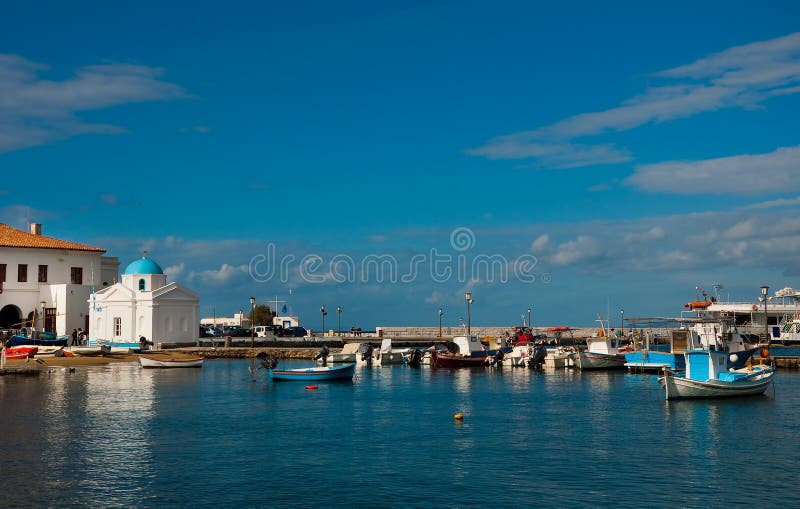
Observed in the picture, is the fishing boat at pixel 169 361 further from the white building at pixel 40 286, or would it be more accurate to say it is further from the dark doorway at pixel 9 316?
the dark doorway at pixel 9 316

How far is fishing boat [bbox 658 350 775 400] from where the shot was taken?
40531 mm

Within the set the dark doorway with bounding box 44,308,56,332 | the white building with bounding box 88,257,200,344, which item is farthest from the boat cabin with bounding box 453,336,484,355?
the dark doorway with bounding box 44,308,56,332

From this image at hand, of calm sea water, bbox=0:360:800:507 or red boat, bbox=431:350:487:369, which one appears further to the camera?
red boat, bbox=431:350:487:369

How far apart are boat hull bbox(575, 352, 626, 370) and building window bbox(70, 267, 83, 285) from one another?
55.7 m

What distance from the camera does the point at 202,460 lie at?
1042 inches

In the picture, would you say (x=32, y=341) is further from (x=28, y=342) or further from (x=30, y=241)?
(x=30, y=241)

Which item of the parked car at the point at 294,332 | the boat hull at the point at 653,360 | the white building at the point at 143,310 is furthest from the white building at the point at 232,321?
the boat hull at the point at 653,360

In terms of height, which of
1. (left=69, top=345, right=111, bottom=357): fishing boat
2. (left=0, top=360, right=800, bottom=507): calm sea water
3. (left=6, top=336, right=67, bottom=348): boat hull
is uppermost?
(left=6, top=336, right=67, bottom=348): boat hull

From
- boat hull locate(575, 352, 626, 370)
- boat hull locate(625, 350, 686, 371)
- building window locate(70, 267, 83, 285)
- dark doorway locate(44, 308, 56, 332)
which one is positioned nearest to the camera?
boat hull locate(625, 350, 686, 371)

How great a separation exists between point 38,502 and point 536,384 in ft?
123

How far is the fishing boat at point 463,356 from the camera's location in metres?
70.1

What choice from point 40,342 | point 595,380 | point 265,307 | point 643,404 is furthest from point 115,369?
point 265,307

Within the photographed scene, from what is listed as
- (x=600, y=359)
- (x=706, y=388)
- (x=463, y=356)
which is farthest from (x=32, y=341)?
(x=706, y=388)

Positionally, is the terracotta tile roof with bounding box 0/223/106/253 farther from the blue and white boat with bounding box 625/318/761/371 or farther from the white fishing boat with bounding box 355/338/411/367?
the blue and white boat with bounding box 625/318/761/371
